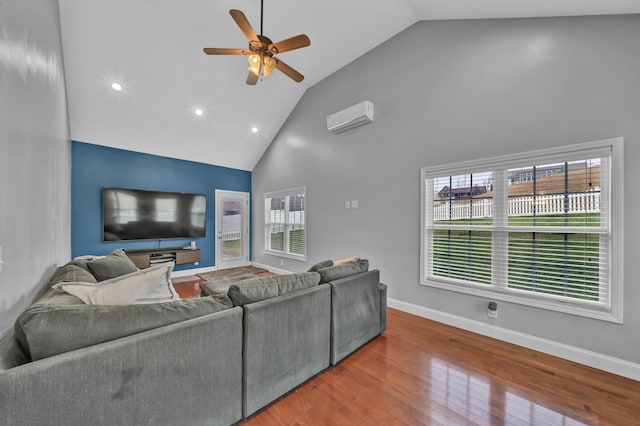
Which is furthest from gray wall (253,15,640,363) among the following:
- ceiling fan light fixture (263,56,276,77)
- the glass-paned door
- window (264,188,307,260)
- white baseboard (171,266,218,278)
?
white baseboard (171,266,218,278)

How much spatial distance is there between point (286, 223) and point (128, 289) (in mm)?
3926

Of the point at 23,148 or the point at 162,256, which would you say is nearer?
the point at 23,148

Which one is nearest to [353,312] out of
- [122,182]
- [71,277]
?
[71,277]

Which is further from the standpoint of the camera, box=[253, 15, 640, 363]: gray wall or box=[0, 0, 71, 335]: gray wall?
box=[253, 15, 640, 363]: gray wall

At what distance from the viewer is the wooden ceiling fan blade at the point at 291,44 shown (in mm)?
2393

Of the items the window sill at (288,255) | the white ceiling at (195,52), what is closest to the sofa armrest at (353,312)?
the window sill at (288,255)

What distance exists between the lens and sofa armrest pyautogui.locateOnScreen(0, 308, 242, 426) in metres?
0.90

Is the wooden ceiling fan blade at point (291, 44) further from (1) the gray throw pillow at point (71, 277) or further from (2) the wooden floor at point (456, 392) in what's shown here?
(2) the wooden floor at point (456, 392)

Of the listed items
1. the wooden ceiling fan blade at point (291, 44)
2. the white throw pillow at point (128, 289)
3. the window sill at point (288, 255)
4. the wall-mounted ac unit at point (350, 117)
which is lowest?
the window sill at point (288, 255)

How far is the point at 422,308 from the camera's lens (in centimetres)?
319

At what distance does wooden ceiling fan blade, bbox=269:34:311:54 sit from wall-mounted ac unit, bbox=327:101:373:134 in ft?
4.70

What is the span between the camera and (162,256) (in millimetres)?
4766

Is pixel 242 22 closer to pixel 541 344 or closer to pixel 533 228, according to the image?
pixel 533 228

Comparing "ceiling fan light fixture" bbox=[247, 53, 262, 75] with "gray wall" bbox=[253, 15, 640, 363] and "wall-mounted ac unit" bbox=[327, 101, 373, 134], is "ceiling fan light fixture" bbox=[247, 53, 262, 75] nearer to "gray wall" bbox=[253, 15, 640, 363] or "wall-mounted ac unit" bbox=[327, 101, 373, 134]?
"wall-mounted ac unit" bbox=[327, 101, 373, 134]
